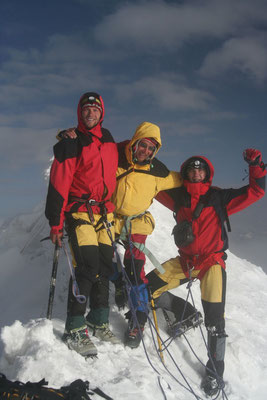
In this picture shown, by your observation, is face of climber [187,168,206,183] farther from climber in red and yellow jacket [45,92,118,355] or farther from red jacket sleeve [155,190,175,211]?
climber in red and yellow jacket [45,92,118,355]

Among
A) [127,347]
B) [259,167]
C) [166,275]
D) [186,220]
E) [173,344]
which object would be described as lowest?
[173,344]

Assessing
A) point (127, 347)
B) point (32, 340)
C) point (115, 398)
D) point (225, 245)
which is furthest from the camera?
point (225, 245)

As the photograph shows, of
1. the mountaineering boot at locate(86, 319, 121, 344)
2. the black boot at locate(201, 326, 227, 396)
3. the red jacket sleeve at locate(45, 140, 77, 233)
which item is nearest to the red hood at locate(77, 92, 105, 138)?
the red jacket sleeve at locate(45, 140, 77, 233)

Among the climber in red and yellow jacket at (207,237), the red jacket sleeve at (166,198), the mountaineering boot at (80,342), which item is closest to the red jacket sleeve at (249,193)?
the climber in red and yellow jacket at (207,237)

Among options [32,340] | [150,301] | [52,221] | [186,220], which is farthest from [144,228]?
[32,340]

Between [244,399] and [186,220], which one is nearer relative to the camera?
[244,399]

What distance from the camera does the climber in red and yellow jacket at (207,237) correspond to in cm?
472

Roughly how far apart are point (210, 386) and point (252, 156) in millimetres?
3330

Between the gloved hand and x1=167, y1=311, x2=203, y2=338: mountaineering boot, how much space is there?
8.92ft

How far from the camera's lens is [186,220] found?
5223 millimetres

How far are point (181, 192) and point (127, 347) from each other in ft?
8.20

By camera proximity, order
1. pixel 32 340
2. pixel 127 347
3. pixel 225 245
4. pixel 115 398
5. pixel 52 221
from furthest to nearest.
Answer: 1. pixel 225 245
2. pixel 127 347
3. pixel 52 221
4. pixel 32 340
5. pixel 115 398

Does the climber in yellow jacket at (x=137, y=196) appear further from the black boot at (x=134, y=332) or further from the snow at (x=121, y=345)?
the snow at (x=121, y=345)

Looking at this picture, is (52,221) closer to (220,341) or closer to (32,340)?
(32,340)
